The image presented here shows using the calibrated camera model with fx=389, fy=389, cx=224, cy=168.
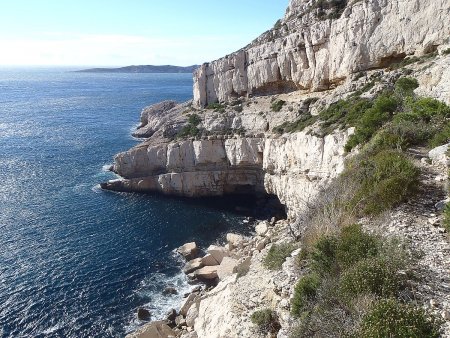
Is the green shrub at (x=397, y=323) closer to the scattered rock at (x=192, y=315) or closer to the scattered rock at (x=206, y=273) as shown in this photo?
the scattered rock at (x=192, y=315)

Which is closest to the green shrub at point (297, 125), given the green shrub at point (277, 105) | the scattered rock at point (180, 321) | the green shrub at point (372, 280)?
the green shrub at point (277, 105)

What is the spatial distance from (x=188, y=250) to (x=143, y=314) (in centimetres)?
1000

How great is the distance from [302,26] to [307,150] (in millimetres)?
23973

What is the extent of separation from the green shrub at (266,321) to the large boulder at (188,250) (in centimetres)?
2312

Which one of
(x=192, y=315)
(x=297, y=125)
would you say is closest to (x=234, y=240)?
(x=192, y=315)

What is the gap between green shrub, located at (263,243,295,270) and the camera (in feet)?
60.8

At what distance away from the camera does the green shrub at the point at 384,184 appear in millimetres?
16500

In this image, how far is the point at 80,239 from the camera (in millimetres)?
40156

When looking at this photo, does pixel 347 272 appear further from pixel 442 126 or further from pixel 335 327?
pixel 442 126

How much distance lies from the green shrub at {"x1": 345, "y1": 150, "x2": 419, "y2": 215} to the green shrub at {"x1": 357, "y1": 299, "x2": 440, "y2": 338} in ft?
21.7

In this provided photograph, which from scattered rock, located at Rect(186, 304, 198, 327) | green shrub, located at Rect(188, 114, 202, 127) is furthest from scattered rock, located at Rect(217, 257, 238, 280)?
green shrub, located at Rect(188, 114, 202, 127)

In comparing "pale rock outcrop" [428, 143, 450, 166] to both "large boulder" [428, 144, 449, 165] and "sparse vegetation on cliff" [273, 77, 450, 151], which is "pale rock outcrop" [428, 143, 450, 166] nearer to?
"large boulder" [428, 144, 449, 165]

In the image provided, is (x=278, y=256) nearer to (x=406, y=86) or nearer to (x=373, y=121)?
(x=373, y=121)

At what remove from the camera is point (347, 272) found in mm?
12734
